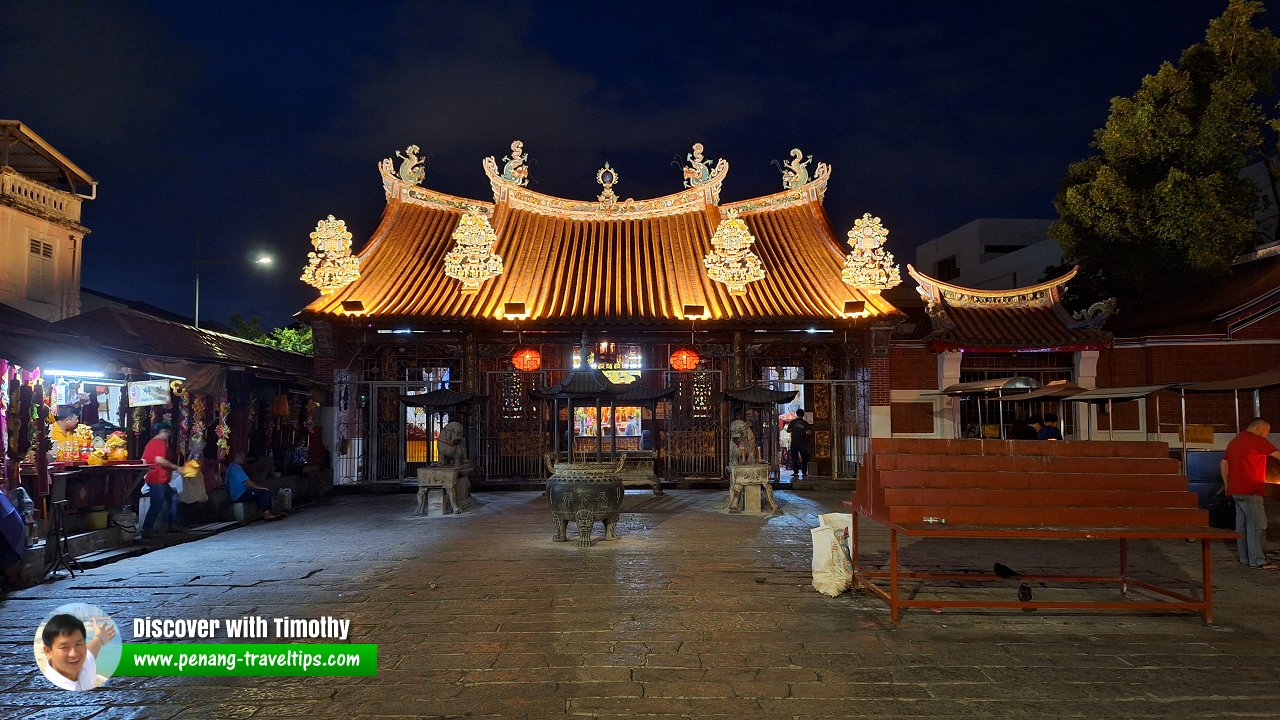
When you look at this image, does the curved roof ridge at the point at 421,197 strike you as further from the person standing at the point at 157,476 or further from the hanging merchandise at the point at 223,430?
the person standing at the point at 157,476

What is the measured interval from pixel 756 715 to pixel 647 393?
9.56 metres

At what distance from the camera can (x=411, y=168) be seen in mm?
19656

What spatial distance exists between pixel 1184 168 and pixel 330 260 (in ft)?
65.7

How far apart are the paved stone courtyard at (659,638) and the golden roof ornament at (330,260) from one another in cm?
815

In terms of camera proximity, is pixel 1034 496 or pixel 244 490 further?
pixel 244 490

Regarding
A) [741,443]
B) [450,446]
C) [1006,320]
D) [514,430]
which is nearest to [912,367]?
[1006,320]

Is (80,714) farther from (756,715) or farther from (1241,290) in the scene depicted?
(1241,290)

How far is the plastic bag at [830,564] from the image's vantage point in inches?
266

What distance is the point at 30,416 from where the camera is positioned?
9.74 meters

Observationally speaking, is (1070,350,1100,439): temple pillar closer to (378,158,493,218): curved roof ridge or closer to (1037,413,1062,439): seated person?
(1037,413,1062,439): seated person

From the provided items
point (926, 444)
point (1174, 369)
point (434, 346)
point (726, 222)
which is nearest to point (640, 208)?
point (726, 222)

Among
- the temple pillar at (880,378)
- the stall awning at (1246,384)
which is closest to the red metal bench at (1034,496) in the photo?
the stall awning at (1246,384)

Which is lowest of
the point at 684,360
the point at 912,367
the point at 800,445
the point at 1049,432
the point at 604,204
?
the point at 800,445

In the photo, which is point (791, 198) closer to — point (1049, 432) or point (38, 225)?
point (1049, 432)
